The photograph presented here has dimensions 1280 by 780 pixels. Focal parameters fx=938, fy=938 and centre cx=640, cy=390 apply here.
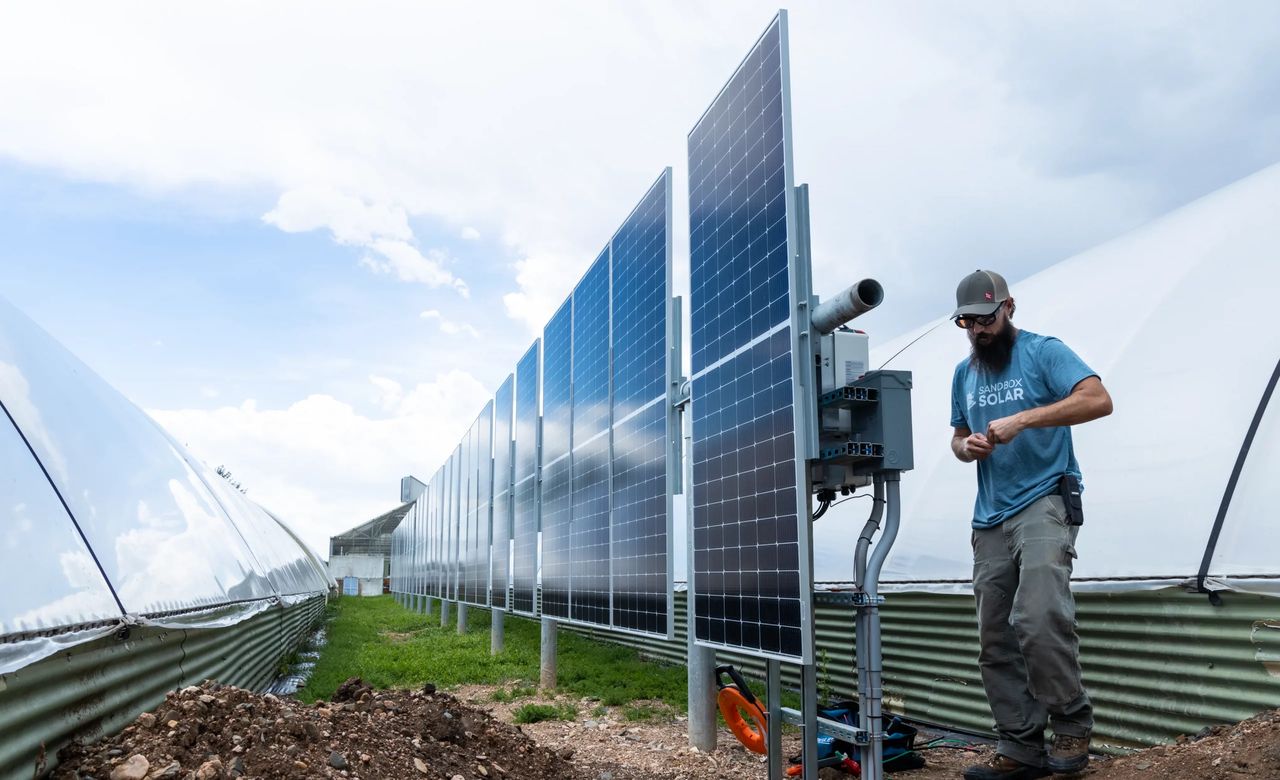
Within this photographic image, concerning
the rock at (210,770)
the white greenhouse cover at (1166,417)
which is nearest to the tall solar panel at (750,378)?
the white greenhouse cover at (1166,417)

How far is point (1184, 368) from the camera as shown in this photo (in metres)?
5.84

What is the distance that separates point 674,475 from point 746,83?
9.51 ft

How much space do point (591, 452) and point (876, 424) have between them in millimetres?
5381

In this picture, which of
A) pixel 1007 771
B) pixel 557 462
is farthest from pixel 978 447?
pixel 557 462

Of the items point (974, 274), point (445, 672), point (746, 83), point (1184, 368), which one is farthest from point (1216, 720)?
point (445, 672)

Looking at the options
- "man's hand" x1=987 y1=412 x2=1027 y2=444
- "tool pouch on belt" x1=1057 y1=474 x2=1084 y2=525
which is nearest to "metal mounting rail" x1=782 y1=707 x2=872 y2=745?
"tool pouch on belt" x1=1057 y1=474 x2=1084 y2=525

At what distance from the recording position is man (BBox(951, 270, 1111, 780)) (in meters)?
3.91

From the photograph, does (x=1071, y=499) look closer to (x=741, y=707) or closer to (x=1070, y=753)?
(x=1070, y=753)

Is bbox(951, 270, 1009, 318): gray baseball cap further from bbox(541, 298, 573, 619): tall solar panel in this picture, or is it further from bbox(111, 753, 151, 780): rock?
bbox(541, 298, 573, 619): tall solar panel

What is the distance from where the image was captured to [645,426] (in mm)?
7855

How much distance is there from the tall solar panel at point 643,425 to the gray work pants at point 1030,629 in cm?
293

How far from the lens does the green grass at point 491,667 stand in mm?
9586

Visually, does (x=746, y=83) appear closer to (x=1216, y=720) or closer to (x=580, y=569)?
(x=1216, y=720)

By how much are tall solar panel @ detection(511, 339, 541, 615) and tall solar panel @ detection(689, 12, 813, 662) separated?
6.21 metres
